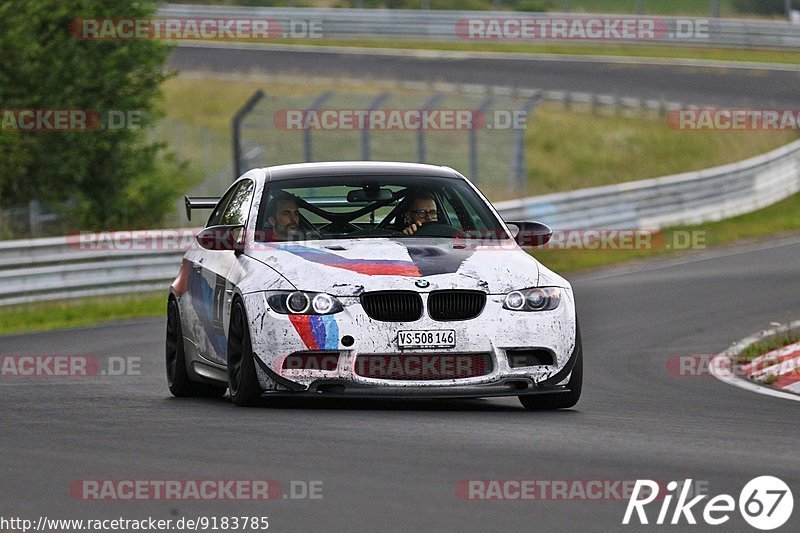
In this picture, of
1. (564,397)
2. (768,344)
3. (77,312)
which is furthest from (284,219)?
(77,312)

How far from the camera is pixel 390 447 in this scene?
7230 mm

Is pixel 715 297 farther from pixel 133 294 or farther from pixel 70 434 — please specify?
pixel 70 434

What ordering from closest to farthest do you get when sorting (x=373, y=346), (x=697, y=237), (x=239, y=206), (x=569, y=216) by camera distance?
(x=373, y=346) < (x=239, y=206) < (x=569, y=216) < (x=697, y=237)

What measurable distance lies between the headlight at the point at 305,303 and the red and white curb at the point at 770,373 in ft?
11.1

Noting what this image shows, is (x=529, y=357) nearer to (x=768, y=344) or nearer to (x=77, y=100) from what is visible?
(x=768, y=344)

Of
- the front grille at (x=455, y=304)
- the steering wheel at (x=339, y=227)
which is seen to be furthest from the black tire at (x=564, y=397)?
the steering wheel at (x=339, y=227)

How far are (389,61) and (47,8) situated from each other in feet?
71.4

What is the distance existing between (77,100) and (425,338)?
17916mm

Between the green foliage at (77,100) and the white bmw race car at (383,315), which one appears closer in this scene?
the white bmw race car at (383,315)

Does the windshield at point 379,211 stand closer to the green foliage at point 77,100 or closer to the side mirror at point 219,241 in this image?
the side mirror at point 219,241

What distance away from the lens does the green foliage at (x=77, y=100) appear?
25.1 metres

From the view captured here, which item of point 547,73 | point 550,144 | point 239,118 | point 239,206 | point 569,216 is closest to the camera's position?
point 239,206

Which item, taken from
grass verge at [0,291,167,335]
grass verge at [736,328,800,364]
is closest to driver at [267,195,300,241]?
grass verge at [736,328,800,364]

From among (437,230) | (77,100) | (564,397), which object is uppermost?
(77,100)
